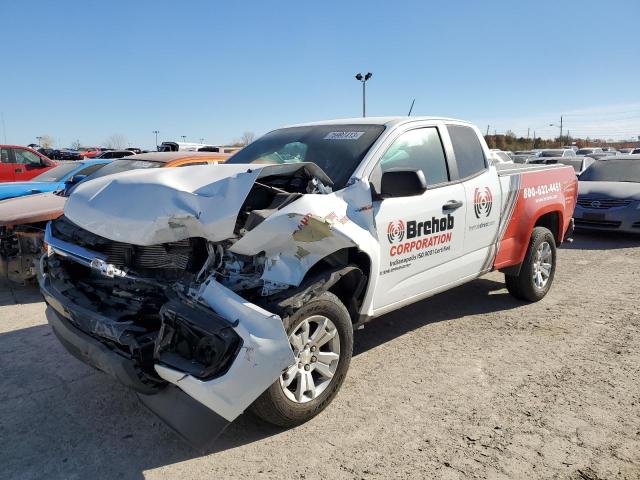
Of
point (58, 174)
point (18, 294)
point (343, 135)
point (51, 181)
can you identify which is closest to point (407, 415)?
point (343, 135)

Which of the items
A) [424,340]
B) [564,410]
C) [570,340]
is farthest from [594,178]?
[564,410]

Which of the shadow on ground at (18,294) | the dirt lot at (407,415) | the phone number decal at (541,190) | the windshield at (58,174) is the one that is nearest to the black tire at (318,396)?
the dirt lot at (407,415)

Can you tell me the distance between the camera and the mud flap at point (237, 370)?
8.64 ft

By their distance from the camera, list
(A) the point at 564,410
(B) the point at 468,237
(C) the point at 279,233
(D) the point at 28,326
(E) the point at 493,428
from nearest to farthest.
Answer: (C) the point at 279,233
(E) the point at 493,428
(A) the point at 564,410
(B) the point at 468,237
(D) the point at 28,326

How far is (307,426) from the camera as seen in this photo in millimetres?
3213

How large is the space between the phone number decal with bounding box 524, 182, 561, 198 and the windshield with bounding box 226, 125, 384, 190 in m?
2.13

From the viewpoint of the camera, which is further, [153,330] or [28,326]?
[28,326]

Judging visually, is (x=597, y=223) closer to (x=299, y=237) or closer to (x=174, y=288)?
(x=299, y=237)

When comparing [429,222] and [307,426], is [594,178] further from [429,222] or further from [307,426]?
[307,426]

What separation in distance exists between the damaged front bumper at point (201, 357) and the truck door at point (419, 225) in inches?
49.0

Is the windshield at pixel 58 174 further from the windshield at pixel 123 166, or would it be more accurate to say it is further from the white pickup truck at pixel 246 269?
the white pickup truck at pixel 246 269

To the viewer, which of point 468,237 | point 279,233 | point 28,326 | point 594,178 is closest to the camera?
point 279,233

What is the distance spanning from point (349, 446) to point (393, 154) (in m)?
2.17

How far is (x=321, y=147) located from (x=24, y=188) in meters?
5.27
